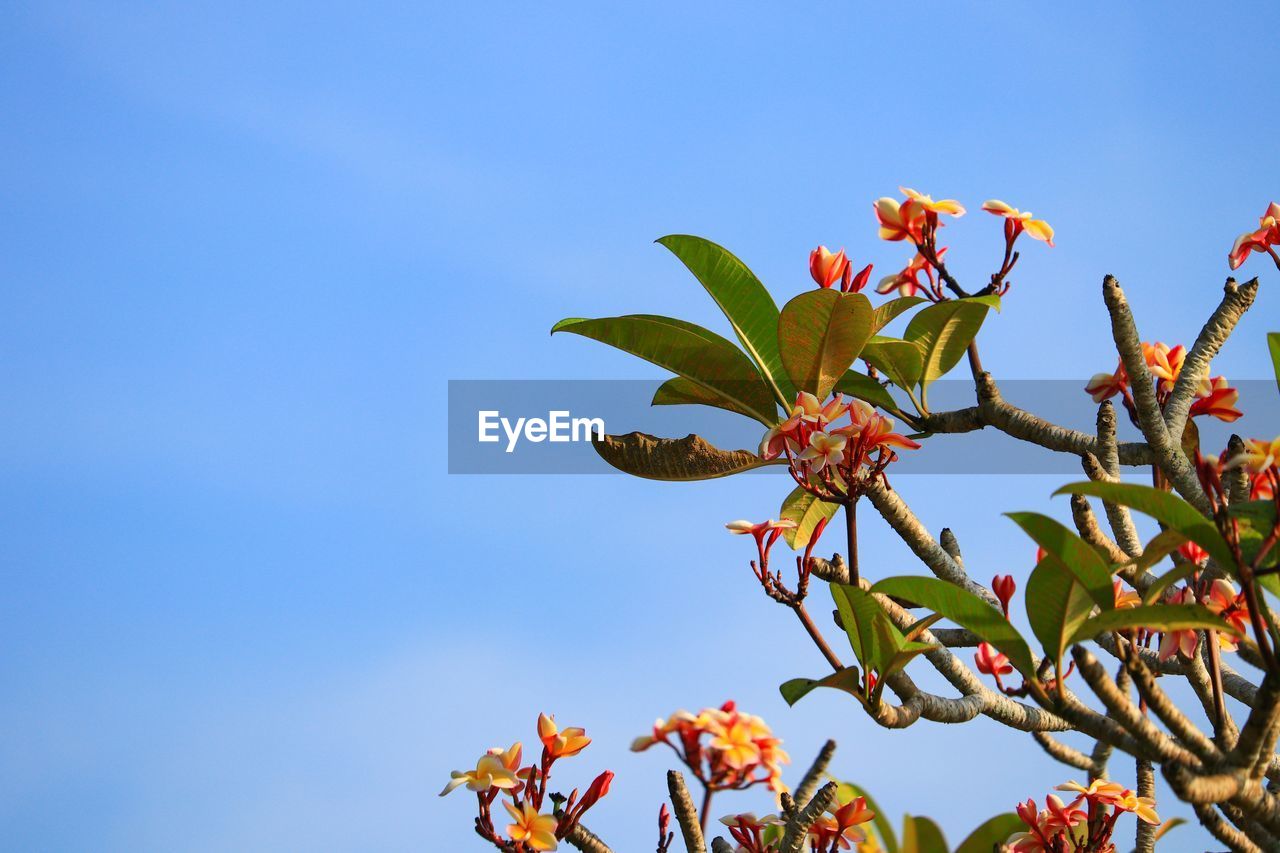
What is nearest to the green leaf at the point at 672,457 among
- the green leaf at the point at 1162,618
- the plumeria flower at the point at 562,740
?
the plumeria flower at the point at 562,740

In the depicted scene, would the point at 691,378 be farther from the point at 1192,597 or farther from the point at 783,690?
the point at 1192,597

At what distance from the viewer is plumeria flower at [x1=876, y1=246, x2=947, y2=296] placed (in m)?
2.42

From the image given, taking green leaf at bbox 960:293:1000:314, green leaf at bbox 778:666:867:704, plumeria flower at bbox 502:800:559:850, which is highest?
green leaf at bbox 960:293:1000:314

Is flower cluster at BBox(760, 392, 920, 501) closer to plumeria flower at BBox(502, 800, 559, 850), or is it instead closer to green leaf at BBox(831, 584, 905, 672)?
green leaf at BBox(831, 584, 905, 672)

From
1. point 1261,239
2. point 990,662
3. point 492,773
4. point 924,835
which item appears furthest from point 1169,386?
point 492,773

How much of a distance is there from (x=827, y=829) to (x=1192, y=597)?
0.73 metres

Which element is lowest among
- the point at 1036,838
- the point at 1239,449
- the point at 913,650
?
the point at 1036,838

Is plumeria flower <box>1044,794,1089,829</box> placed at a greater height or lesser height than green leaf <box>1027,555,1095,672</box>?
lesser

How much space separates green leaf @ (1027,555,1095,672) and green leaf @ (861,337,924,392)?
32.7 inches

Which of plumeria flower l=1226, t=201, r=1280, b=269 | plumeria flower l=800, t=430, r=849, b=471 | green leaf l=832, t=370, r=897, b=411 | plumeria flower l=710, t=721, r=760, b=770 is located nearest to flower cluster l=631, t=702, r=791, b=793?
plumeria flower l=710, t=721, r=760, b=770

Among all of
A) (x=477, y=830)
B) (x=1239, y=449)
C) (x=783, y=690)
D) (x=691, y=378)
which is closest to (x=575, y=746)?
(x=477, y=830)

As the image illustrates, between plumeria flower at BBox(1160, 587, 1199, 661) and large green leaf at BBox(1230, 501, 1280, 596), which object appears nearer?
large green leaf at BBox(1230, 501, 1280, 596)

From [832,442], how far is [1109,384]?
0.81 m

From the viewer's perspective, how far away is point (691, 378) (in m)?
2.44
